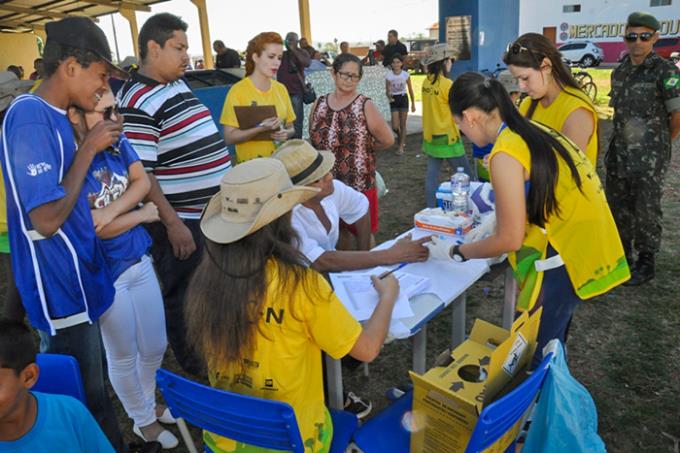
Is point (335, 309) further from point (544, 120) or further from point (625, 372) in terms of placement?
point (625, 372)

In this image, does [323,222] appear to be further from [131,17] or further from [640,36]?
[131,17]

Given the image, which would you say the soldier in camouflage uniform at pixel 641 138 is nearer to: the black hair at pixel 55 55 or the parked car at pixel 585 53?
the black hair at pixel 55 55

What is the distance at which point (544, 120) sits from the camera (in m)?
2.68

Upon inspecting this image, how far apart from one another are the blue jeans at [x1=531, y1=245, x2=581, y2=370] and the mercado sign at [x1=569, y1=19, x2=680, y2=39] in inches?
1128

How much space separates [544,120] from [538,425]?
1678mm

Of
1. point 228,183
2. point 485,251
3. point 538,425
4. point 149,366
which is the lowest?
point 149,366

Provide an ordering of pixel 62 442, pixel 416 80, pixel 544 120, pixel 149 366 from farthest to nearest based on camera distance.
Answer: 1. pixel 416 80
2. pixel 544 120
3. pixel 149 366
4. pixel 62 442

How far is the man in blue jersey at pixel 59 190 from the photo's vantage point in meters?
1.50

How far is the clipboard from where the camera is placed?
3.30 meters

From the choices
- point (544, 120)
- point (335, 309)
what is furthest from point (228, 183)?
point (544, 120)

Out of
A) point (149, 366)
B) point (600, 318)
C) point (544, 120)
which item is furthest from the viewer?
point (600, 318)

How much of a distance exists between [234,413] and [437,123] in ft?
13.4

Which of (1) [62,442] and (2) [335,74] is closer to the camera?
(1) [62,442]

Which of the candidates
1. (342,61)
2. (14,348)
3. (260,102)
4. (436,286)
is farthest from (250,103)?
(14,348)
